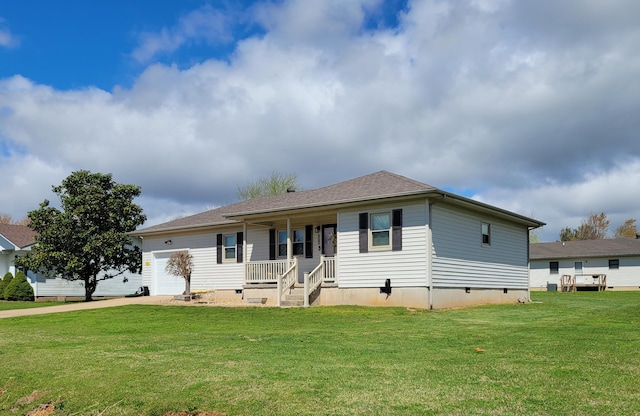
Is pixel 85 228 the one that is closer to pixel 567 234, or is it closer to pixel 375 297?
pixel 375 297

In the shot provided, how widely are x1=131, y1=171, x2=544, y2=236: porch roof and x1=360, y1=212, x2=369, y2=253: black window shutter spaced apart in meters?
0.71

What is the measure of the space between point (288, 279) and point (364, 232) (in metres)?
3.30

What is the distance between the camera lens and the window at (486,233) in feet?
71.5

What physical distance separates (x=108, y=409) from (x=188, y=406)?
3.52 feet

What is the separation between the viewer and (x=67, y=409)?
7.21 metres

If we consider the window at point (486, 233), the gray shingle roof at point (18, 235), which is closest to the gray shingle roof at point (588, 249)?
the window at point (486, 233)

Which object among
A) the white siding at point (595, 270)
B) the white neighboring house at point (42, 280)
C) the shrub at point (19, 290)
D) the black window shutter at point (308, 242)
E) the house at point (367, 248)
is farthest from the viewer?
the white siding at point (595, 270)

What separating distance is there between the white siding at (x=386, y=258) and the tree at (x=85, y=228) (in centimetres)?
1373

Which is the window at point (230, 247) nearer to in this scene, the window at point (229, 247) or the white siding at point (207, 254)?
the window at point (229, 247)

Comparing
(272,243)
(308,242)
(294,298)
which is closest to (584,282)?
(308,242)

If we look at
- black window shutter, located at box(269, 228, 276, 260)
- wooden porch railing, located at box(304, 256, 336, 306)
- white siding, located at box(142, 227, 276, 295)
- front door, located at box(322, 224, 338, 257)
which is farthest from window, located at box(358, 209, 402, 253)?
white siding, located at box(142, 227, 276, 295)

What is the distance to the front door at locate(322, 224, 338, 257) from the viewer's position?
21.8m

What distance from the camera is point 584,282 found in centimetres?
4334

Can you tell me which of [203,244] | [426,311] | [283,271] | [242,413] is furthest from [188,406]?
[203,244]
